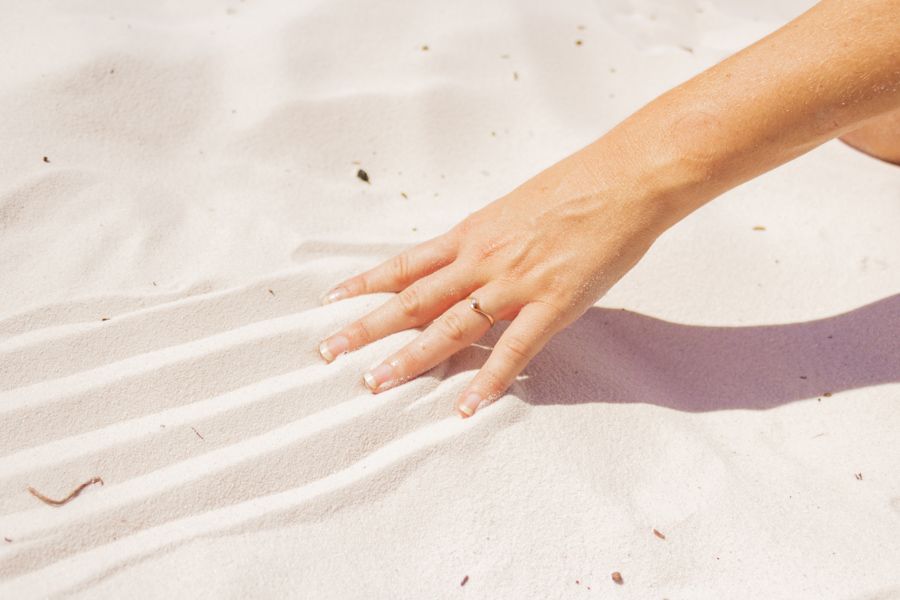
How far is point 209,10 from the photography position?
223cm

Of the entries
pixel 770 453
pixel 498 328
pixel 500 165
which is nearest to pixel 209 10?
pixel 500 165

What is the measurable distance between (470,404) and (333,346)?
1.03 feet

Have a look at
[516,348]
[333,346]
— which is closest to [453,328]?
[516,348]

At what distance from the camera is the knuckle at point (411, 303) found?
1.56m

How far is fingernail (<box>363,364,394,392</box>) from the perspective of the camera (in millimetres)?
1450

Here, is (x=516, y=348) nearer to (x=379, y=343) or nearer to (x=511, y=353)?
(x=511, y=353)

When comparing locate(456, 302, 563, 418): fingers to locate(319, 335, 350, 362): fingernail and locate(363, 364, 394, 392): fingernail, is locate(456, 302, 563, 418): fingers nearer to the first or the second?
locate(363, 364, 394, 392): fingernail

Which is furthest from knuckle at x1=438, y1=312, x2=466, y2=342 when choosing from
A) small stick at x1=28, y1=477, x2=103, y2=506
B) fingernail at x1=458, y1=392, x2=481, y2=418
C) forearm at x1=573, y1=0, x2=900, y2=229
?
small stick at x1=28, y1=477, x2=103, y2=506

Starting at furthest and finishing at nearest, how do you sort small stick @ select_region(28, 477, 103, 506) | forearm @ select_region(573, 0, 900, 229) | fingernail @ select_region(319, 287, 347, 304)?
1. fingernail @ select_region(319, 287, 347, 304)
2. forearm @ select_region(573, 0, 900, 229)
3. small stick @ select_region(28, 477, 103, 506)

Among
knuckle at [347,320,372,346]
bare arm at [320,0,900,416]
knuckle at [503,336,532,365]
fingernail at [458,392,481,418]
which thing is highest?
bare arm at [320,0,900,416]

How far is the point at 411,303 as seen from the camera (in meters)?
1.56

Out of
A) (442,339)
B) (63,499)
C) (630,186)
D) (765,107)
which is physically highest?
(765,107)

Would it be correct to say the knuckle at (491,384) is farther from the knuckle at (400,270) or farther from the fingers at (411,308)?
the knuckle at (400,270)

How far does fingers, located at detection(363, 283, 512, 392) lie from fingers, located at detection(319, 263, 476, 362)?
4 cm
